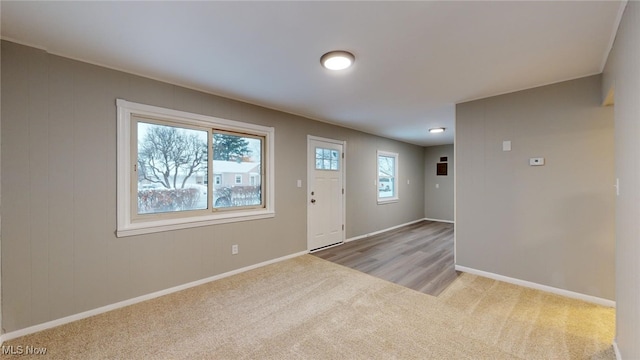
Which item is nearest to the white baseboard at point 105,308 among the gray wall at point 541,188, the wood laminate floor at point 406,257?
the wood laminate floor at point 406,257

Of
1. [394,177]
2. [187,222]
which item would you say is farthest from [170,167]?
[394,177]

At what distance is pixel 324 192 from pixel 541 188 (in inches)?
120

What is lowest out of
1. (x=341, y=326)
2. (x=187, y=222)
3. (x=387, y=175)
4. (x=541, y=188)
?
(x=341, y=326)

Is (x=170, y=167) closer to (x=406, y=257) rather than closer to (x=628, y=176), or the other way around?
(x=406, y=257)

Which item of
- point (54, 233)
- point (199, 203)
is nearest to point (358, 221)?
point (199, 203)

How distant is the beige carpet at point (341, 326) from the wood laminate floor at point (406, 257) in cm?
30

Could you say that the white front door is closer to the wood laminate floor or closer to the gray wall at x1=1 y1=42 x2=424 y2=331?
the wood laminate floor

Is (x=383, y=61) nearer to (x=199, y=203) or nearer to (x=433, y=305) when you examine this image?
(x=433, y=305)

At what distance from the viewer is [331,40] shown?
1.93 m

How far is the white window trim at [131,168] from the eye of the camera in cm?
247

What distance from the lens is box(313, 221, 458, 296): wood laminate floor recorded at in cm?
315

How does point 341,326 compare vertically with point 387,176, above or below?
below

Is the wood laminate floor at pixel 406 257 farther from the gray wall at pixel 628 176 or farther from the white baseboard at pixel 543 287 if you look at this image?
the gray wall at pixel 628 176

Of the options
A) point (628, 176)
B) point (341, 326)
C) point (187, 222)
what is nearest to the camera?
point (628, 176)
